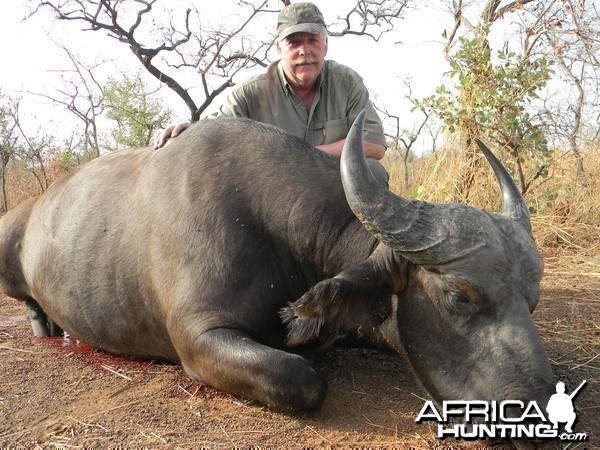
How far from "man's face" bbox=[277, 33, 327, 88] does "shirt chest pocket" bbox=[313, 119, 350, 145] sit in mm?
433

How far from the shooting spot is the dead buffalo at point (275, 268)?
2.48 meters

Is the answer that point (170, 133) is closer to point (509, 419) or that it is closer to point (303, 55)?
point (303, 55)

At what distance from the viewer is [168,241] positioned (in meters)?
3.30

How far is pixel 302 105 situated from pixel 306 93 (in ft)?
0.54

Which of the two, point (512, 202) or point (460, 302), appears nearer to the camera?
point (460, 302)

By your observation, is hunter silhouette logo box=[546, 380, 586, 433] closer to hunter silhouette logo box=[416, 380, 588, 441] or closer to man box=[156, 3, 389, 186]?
hunter silhouette logo box=[416, 380, 588, 441]

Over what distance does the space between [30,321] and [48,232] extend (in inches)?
44.5

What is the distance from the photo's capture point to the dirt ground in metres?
2.55

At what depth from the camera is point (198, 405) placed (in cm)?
293

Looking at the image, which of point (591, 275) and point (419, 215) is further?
point (591, 275)

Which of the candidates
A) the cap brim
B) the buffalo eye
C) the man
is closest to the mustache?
the man

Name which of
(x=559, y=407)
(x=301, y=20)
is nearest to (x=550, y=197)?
(x=301, y=20)

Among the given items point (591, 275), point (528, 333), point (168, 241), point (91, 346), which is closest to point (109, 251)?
point (168, 241)

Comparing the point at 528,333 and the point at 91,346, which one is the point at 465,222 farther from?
the point at 91,346
